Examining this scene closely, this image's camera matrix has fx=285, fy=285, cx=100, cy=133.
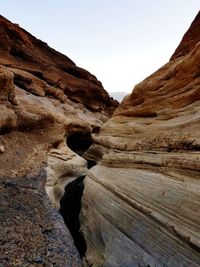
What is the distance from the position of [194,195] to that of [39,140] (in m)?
6.87

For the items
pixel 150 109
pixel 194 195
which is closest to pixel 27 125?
pixel 150 109

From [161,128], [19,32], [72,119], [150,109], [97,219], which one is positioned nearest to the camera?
[97,219]

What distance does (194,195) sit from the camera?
16.5 feet

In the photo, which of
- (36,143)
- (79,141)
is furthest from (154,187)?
(79,141)

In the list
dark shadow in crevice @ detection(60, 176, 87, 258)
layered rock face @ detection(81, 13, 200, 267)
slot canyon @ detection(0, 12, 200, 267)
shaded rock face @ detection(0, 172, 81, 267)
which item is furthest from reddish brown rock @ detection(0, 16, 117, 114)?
shaded rock face @ detection(0, 172, 81, 267)

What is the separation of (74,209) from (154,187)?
3582 millimetres

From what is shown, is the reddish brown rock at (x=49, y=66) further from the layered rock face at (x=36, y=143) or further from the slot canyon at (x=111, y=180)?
the slot canyon at (x=111, y=180)

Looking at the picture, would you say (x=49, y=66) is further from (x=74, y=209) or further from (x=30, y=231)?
(x=30, y=231)

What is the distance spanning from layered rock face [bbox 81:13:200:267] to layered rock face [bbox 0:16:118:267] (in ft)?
3.23

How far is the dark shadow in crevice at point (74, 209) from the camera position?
7.36 m

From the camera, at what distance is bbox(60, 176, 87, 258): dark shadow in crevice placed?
7363 millimetres

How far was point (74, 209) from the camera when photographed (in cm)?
884

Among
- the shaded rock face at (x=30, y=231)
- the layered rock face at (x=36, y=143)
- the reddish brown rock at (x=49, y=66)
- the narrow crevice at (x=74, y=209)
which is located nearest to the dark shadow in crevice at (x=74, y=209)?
the narrow crevice at (x=74, y=209)

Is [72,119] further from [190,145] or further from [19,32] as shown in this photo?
[190,145]
